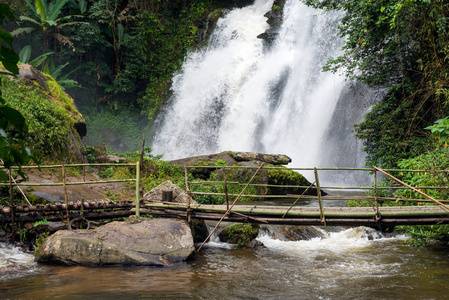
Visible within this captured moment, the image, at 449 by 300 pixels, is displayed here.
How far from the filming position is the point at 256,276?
5.91 meters

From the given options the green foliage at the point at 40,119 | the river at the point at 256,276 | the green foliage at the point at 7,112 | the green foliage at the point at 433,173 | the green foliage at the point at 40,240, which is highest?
the green foliage at the point at 40,119

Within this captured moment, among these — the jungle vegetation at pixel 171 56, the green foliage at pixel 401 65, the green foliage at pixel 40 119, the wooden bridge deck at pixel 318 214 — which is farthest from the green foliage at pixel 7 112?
the green foliage at pixel 40 119

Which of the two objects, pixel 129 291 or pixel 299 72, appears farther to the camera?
pixel 299 72

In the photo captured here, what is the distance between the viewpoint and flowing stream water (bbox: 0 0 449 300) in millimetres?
5234

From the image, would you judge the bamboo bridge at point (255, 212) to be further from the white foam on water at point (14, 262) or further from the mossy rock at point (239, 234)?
the mossy rock at point (239, 234)

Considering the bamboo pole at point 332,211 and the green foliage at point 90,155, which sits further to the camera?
the green foliage at point 90,155

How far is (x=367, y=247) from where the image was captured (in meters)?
7.81

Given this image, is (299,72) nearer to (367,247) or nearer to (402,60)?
(402,60)

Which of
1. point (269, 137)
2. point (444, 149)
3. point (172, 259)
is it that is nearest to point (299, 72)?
point (269, 137)

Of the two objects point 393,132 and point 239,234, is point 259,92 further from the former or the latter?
point 239,234

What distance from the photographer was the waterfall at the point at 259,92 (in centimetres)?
1708

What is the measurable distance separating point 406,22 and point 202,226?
6.77 meters

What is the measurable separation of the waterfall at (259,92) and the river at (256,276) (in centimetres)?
924

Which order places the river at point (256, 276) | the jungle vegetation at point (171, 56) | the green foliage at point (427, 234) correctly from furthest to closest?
1. the jungle vegetation at point (171, 56)
2. the green foliage at point (427, 234)
3. the river at point (256, 276)
